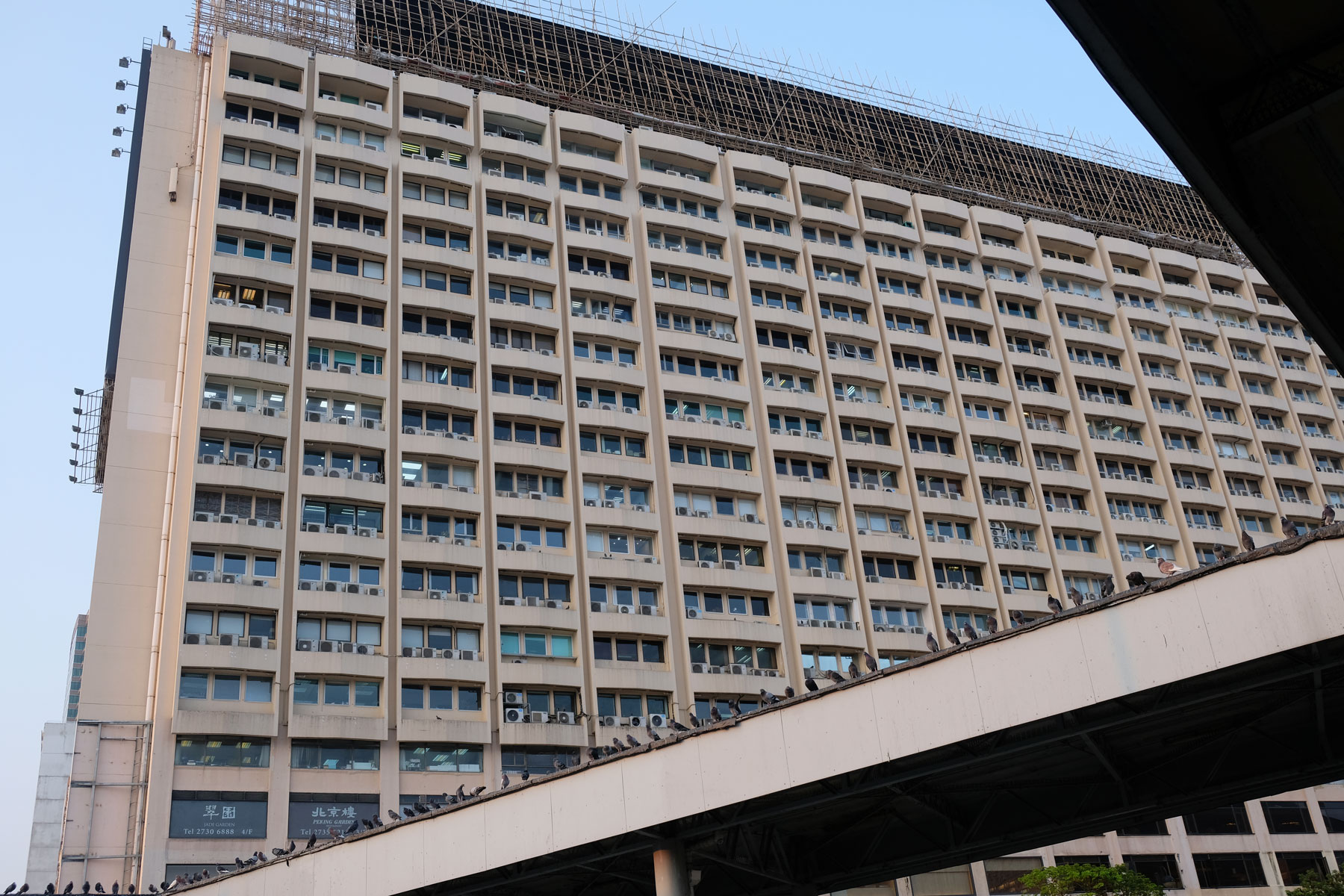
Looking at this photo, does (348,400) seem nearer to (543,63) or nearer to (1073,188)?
(543,63)

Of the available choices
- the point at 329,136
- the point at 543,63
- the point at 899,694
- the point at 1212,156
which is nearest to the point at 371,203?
the point at 329,136

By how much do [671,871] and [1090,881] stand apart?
107 feet

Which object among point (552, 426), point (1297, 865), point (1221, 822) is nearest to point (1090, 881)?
point (1221, 822)

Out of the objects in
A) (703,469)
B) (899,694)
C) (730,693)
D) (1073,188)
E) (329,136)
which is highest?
(1073,188)

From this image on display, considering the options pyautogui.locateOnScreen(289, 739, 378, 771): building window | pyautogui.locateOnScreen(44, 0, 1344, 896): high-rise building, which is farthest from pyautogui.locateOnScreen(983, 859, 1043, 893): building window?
pyautogui.locateOnScreen(289, 739, 378, 771): building window

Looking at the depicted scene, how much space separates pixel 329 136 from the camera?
5741 cm

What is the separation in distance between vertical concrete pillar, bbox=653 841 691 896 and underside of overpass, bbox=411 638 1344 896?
0.23m

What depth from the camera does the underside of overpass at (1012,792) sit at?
19.3 metres

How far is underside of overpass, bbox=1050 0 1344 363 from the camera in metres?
10.8

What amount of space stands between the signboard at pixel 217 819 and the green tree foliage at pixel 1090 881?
97.4 ft

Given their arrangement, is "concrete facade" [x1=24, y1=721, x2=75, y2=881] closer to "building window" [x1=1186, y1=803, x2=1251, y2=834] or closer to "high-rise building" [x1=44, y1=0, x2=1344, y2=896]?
"high-rise building" [x1=44, y1=0, x2=1344, y2=896]

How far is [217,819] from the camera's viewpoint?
42.4 m

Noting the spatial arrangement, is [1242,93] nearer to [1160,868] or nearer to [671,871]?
[671,871]

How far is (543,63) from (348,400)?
2772cm
